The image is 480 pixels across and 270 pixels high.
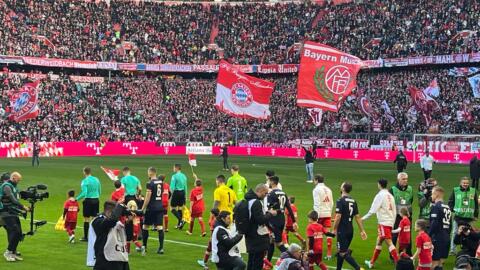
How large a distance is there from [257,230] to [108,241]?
311 centimetres

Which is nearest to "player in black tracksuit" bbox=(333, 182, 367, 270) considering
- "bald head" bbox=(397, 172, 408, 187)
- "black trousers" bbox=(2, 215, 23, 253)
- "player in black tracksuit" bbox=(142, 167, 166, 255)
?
"bald head" bbox=(397, 172, 408, 187)

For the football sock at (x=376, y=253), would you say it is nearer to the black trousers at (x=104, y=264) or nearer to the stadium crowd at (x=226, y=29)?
the black trousers at (x=104, y=264)

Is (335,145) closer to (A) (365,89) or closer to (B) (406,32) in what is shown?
(A) (365,89)

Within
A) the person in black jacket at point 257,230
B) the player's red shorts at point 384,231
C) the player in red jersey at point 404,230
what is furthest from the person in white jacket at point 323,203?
the person in black jacket at point 257,230

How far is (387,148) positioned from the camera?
62.6m

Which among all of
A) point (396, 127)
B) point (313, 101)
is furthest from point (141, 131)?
point (313, 101)

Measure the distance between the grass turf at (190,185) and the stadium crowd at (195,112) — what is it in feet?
43.0

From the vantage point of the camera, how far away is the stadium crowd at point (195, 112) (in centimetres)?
6544

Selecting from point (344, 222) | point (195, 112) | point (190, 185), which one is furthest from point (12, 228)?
point (195, 112)

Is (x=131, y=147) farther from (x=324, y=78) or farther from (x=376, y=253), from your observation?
(x=376, y=253)

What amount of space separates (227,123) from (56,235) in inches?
2241

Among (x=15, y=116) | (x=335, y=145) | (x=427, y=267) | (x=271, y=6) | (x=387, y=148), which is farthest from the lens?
(x=271, y=6)

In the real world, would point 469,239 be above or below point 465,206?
below

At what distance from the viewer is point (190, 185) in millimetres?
36531
